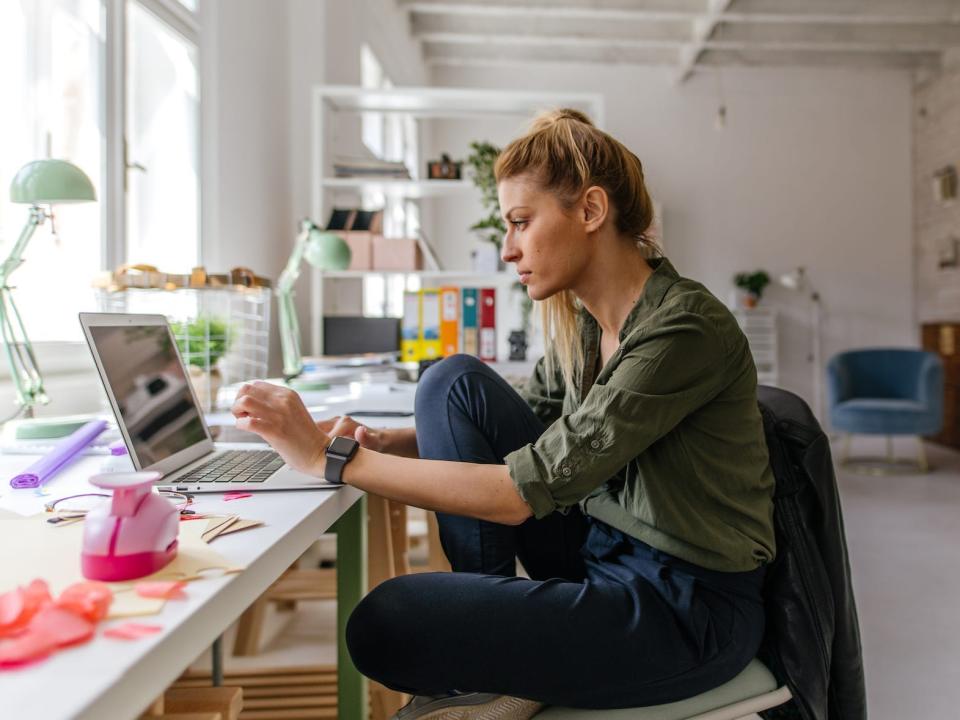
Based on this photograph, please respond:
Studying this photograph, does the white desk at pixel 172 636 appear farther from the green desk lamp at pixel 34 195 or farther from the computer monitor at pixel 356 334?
the computer monitor at pixel 356 334

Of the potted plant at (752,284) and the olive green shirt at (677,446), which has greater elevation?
the potted plant at (752,284)

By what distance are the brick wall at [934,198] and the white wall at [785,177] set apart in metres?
0.10

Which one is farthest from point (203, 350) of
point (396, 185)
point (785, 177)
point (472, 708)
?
point (785, 177)

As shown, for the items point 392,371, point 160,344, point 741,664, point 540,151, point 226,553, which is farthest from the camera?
point 392,371

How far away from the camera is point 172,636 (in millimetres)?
489

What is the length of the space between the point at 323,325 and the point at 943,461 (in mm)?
4503

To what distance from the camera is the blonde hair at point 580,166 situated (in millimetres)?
1080

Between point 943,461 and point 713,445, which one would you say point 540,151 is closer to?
point 713,445

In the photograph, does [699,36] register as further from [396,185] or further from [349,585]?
[349,585]

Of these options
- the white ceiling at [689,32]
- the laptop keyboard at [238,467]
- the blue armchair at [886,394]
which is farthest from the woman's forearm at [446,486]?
the white ceiling at [689,32]

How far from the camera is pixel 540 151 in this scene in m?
1.09

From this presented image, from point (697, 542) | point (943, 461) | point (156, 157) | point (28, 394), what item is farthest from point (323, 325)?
point (943, 461)

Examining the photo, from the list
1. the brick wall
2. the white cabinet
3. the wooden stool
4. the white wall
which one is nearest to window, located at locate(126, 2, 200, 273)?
the wooden stool

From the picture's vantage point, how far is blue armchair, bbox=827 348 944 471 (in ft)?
16.7
